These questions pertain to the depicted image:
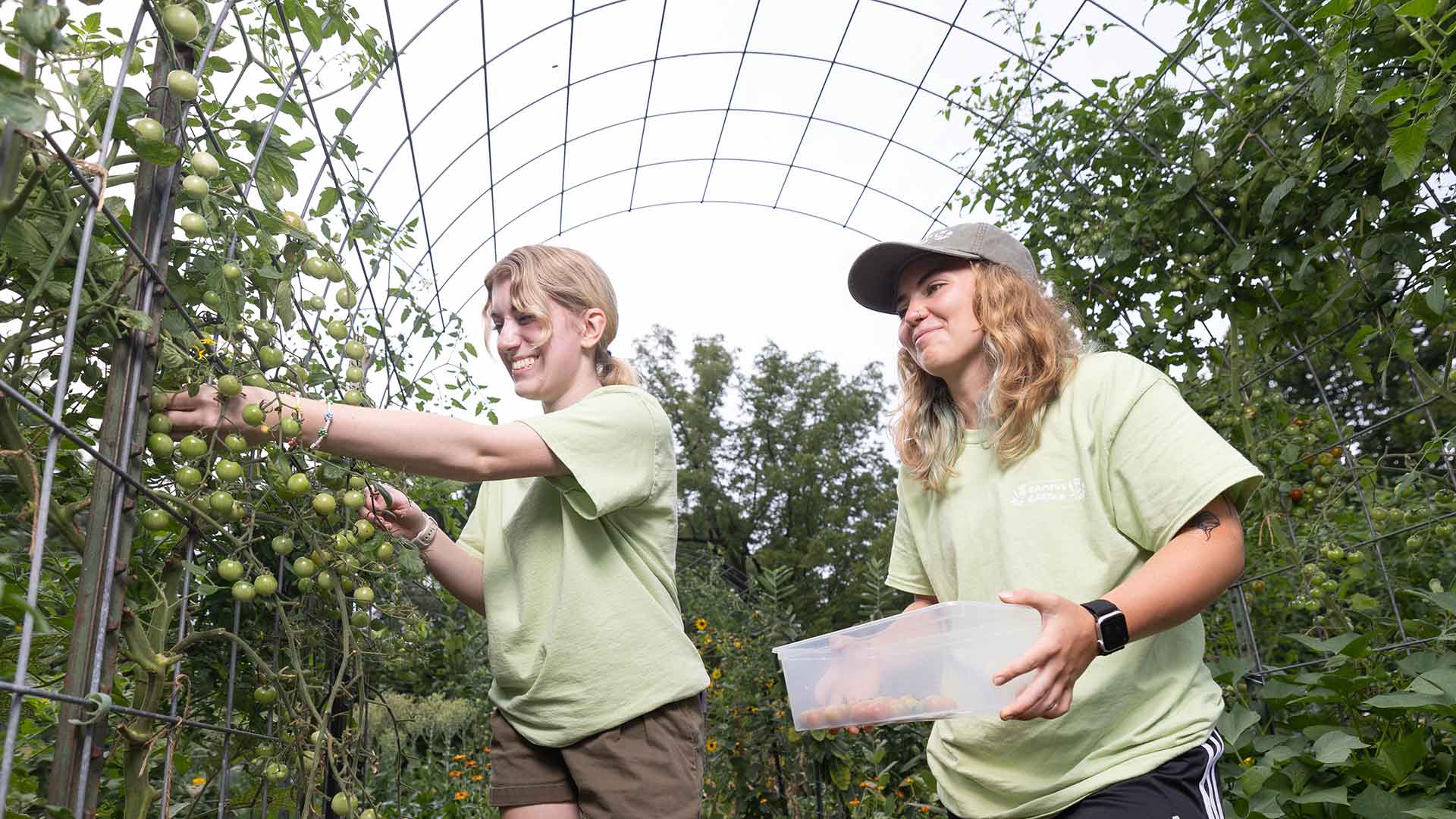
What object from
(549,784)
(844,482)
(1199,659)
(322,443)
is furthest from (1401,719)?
(844,482)

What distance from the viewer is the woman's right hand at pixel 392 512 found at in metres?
1.50

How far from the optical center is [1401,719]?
250cm

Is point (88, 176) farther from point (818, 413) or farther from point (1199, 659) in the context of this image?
point (818, 413)

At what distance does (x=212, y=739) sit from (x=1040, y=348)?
174 cm

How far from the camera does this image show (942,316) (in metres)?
1.62

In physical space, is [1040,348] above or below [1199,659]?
above

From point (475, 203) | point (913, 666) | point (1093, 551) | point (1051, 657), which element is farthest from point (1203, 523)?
point (475, 203)

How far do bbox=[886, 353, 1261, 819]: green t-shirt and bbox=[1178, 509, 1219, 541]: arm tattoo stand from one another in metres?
0.02

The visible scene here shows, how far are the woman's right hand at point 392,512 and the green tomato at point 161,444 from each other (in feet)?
1.29

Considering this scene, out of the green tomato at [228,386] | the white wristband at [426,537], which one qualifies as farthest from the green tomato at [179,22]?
the white wristband at [426,537]

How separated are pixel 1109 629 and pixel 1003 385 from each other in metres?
0.42

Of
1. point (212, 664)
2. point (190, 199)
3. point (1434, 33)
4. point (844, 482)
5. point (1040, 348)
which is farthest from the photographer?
point (844, 482)

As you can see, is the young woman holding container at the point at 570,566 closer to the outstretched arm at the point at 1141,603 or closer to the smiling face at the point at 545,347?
the smiling face at the point at 545,347

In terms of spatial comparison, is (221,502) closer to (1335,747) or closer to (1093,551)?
(1093,551)
